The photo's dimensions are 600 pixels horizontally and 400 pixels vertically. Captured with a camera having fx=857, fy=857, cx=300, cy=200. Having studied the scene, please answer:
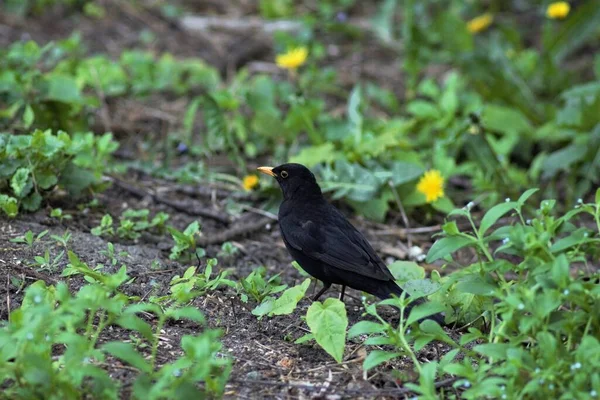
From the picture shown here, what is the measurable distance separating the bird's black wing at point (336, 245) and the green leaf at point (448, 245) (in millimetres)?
679

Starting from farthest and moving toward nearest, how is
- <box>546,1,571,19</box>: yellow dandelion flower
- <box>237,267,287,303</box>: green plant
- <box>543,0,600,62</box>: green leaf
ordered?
<box>543,0,600,62</box>: green leaf, <box>546,1,571,19</box>: yellow dandelion flower, <box>237,267,287,303</box>: green plant

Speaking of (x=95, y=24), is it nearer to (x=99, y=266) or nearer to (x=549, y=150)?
(x=549, y=150)

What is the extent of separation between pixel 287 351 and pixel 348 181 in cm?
210

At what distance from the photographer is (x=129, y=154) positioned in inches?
246

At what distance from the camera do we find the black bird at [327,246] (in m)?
4.21

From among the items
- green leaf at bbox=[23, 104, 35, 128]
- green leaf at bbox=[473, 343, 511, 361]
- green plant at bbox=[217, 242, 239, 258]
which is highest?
green leaf at bbox=[23, 104, 35, 128]

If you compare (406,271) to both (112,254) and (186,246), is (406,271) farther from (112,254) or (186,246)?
(112,254)

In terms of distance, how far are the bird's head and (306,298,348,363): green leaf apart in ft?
4.03

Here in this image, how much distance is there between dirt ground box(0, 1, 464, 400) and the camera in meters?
3.48

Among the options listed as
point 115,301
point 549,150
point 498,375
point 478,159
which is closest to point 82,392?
point 115,301

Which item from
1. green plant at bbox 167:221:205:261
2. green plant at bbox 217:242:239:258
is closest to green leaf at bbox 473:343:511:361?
green plant at bbox 167:221:205:261

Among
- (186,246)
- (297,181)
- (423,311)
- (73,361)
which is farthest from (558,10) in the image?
(73,361)

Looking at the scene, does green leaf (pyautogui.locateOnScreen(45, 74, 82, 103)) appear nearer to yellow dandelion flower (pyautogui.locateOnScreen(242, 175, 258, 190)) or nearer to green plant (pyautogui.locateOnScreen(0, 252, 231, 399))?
yellow dandelion flower (pyautogui.locateOnScreen(242, 175, 258, 190))

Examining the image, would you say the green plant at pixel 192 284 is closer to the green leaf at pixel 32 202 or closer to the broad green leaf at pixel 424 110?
the green leaf at pixel 32 202
